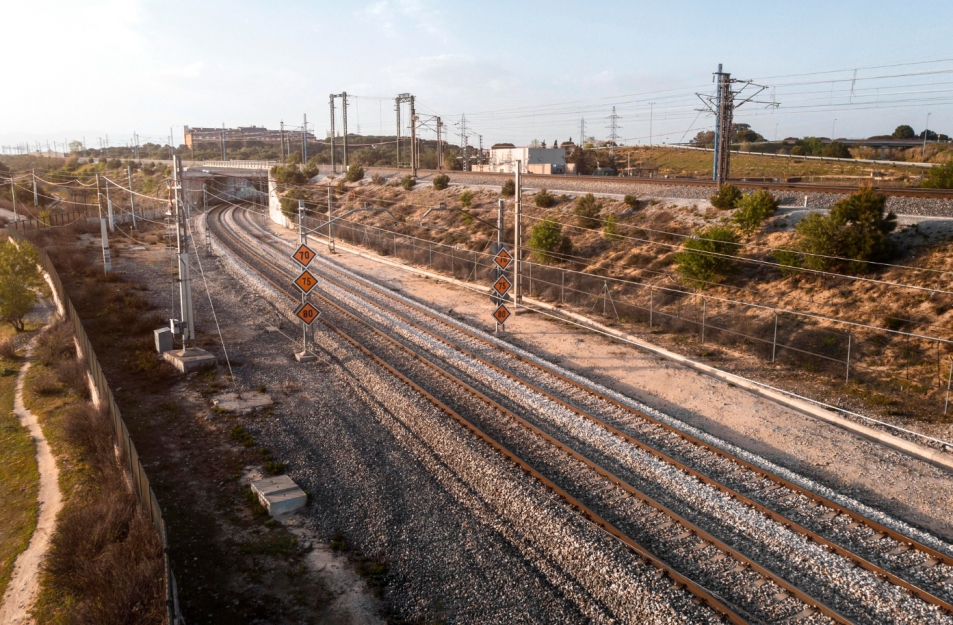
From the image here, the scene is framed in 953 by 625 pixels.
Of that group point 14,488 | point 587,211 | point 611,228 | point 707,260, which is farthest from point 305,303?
point 587,211

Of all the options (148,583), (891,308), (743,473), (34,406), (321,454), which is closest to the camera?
(148,583)

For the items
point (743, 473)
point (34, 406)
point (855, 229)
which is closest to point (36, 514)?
point (34, 406)

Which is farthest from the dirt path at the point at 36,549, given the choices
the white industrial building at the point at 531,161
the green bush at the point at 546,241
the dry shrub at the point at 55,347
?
the white industrial building at the point at 531,161

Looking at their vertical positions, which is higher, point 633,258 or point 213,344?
point 633,258

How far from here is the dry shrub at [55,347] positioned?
974 inches

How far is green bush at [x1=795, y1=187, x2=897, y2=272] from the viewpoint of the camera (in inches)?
949

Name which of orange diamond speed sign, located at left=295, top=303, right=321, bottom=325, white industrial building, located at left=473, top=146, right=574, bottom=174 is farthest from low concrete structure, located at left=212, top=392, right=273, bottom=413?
white industrial building, located at left=473, top=146, right=574, bottom=174

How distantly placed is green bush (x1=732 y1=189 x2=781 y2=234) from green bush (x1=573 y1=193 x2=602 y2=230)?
827 cm

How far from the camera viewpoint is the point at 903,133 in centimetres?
7881

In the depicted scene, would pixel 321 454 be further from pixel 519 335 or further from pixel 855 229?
pixel 855 229

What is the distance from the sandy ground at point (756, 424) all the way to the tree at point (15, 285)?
2005 cm

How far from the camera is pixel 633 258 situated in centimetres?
3212

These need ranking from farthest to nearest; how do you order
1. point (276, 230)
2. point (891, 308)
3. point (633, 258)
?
point (276, 230) → point (633, 258) → point (891, 308)

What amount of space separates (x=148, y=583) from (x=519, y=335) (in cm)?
1648
